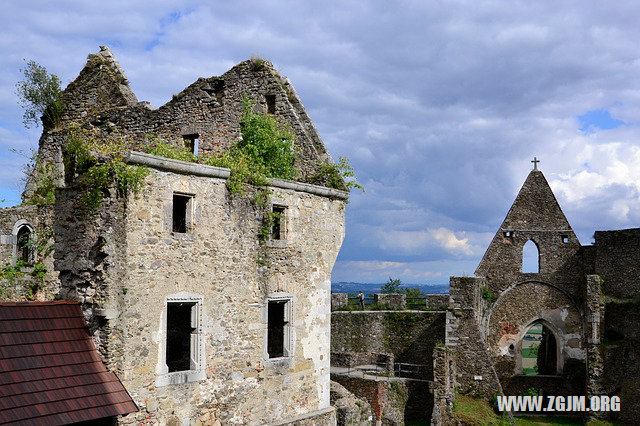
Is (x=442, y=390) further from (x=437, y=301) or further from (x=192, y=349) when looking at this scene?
(x=192, y=349)

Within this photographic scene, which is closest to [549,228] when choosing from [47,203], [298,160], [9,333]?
[298,160]

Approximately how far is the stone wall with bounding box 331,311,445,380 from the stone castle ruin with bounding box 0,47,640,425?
67mm

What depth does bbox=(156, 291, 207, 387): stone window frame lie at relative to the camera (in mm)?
13297

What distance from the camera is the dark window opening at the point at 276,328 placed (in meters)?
16.8

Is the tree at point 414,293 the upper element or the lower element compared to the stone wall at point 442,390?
upper

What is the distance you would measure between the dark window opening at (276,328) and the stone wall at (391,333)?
515 inches

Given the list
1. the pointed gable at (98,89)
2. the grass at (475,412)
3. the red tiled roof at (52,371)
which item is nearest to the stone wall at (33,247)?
the pointed gable at (98,89)

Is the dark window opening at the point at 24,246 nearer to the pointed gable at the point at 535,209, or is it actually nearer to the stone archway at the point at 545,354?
the stone archway at the point at 545,354

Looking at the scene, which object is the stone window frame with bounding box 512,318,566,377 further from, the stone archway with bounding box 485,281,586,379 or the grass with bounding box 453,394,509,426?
the grass with bounding box 453,394,509,426

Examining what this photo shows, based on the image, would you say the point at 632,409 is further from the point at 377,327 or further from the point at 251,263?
the point at 251,263

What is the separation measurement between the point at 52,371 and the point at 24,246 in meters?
10.2

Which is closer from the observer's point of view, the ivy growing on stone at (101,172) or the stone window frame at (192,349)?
the ivy growing on stone at (101,172)

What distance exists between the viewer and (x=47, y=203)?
20.1 m

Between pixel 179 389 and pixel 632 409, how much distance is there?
21.7m
